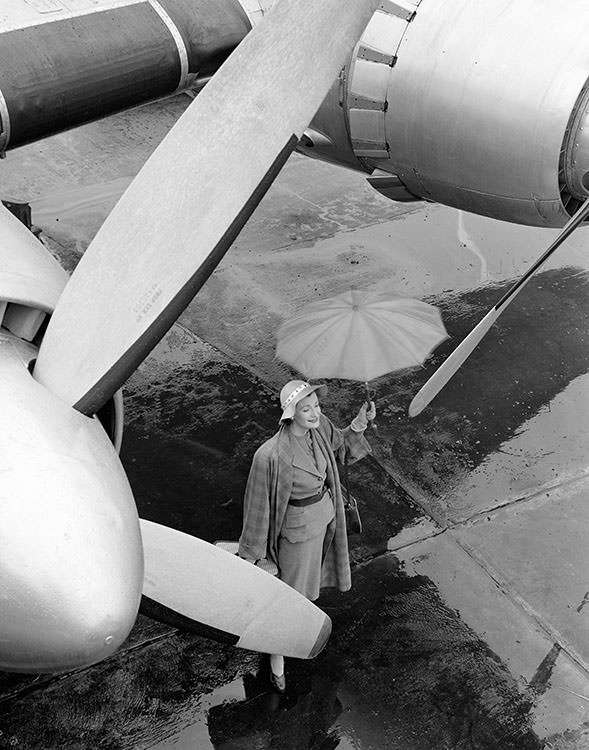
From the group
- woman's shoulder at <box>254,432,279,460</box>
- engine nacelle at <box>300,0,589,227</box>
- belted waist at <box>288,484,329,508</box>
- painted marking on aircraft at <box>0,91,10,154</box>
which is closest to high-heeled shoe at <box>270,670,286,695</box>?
belted waist at <box>288,484,329,508</box>

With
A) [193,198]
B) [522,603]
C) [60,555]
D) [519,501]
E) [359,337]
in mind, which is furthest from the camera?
[519,501]

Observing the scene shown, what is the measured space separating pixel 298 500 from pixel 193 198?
1.65 meters

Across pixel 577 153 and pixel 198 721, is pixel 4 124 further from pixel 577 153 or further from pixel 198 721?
pixel 198 721

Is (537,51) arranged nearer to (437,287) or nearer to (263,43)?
(263,43)

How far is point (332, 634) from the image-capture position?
215 inches

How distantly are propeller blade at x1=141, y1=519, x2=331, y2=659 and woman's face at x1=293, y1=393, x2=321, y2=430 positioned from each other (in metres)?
0.74

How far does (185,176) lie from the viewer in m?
4.34

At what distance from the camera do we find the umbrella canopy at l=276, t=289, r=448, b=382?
532 centimetres

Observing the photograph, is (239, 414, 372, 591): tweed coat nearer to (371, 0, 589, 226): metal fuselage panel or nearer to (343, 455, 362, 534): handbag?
(343, 455, 362, 534): handbag

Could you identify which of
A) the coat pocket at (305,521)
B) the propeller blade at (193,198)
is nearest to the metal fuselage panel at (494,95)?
the propeller blade at (193,198)

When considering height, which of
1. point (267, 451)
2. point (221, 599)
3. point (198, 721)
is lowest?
point (198, 721)

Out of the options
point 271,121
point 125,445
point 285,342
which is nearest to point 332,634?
point 285,342

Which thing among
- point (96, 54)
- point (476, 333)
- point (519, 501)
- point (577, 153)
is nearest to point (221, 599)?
point (476, 333)

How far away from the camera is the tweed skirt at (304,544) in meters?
5.04
